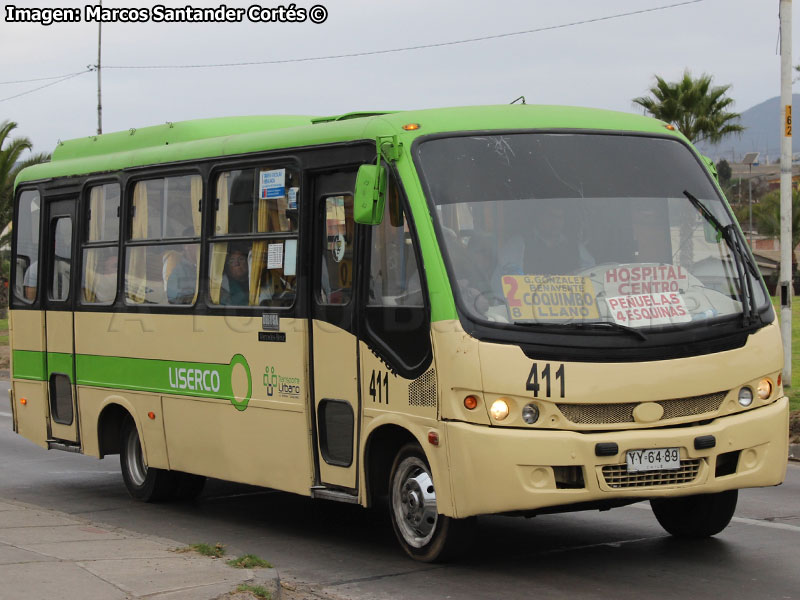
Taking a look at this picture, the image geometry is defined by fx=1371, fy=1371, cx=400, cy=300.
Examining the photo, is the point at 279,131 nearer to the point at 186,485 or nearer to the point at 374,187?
the point at 374,187

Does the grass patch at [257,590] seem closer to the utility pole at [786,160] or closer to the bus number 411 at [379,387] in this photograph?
the bus number 411 at [379,387]

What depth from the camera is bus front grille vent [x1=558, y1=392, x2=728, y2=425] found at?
7.73m

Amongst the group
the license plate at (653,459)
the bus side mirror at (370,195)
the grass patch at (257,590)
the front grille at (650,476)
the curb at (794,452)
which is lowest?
the curb at (794,452)

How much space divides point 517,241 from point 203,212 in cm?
347

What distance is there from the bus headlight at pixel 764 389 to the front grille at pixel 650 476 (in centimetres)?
67

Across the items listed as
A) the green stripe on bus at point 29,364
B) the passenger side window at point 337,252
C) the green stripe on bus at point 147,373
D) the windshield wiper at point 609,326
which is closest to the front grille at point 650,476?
the windshield wiper at point 609,326

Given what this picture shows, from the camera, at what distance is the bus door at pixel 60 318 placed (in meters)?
12.7

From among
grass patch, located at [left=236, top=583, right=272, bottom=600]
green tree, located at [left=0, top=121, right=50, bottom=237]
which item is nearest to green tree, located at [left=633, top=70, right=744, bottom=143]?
green tree, located at [left=0, top=121, right=50, bottom=237]

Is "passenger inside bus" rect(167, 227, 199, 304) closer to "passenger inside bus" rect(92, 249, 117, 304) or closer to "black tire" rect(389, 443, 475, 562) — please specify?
"passenger inside bus" rect(92, 249, 117, 304)

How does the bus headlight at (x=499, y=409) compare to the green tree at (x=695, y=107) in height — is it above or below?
below

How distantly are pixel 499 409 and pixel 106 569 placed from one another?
7.74 feet

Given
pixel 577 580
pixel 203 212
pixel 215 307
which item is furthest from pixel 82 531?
pixel 577 580

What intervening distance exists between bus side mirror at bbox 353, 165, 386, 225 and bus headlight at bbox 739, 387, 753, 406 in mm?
2415

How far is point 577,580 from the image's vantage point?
7988 mm
